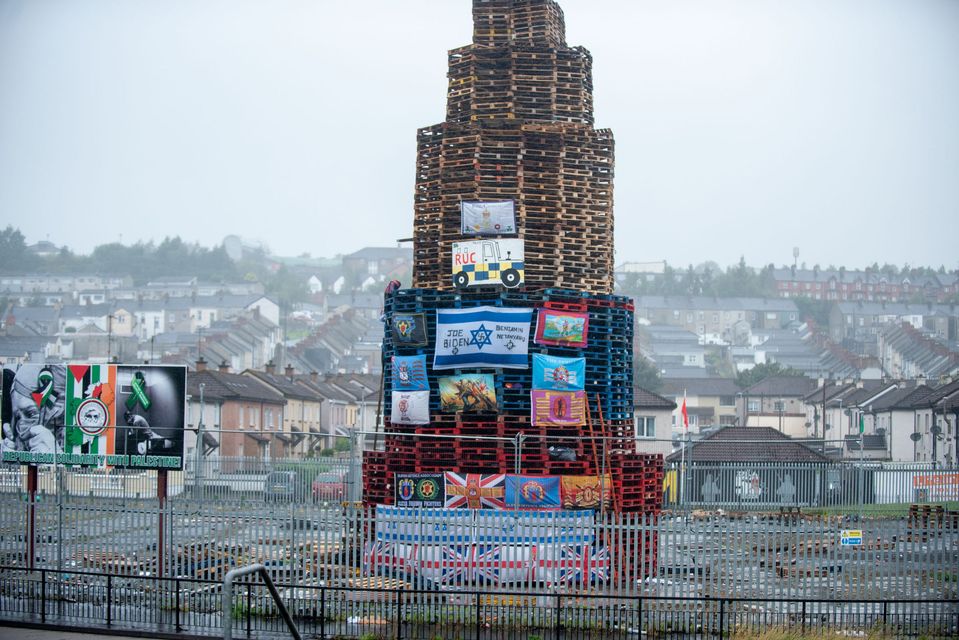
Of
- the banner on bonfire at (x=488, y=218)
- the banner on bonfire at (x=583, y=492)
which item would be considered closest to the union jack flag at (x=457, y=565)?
the banner on bonfire at (x=583, y=492)

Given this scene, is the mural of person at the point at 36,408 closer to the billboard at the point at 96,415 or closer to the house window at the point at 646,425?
the billboard at the point at 96,415

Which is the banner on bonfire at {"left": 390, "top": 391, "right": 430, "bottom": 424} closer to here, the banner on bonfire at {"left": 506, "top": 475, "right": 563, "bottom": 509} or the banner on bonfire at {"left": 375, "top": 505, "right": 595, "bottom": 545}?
the banner on bonfire at {"left": 506, "top": 475, "right": 563, "bottom": 509}

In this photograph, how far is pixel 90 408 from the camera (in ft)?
83.8

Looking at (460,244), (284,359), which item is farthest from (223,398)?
(284,359)

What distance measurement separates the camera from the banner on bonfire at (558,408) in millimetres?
27344

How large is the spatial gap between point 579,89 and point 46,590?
1571cm

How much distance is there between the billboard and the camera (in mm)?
25047

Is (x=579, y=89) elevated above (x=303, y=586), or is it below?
above

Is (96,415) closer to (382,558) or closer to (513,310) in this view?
(382,558)

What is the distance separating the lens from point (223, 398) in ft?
223

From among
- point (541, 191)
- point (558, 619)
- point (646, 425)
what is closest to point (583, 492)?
point (541, 191)

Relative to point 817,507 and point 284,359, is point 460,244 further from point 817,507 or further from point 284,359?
point 284,359

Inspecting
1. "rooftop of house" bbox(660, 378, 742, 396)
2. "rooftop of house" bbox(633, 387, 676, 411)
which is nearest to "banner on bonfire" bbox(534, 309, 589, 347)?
"rooftop of house" bbox(633, 387, 676, 411)

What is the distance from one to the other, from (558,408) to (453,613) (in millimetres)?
7234
